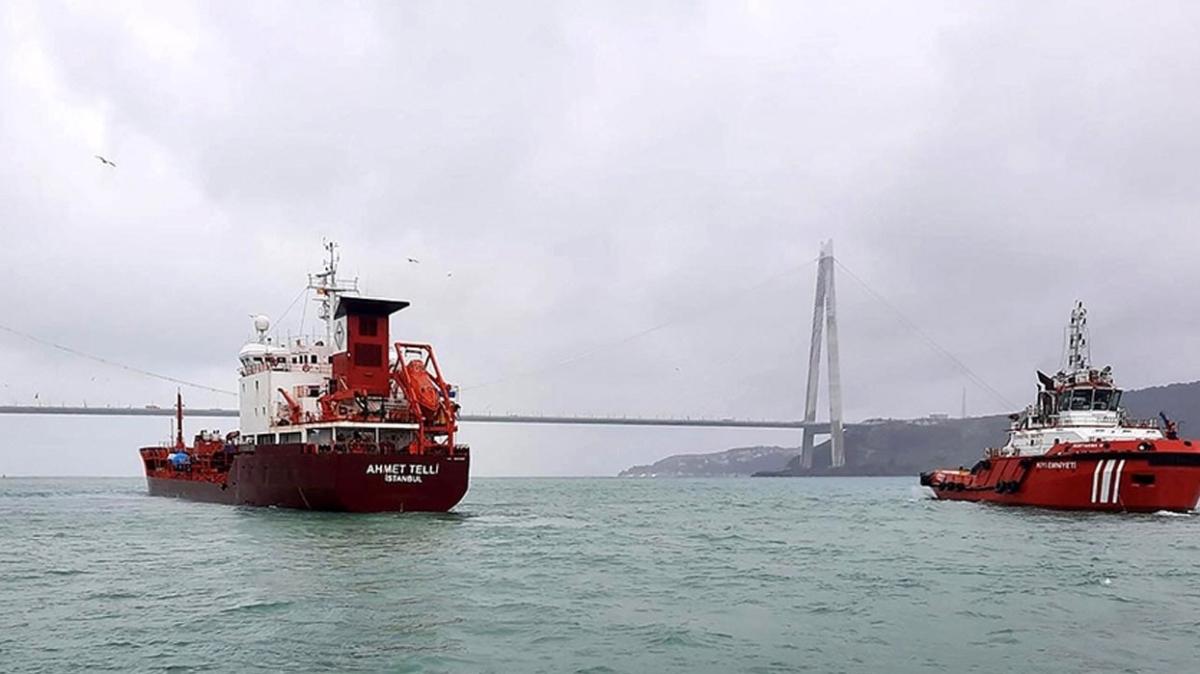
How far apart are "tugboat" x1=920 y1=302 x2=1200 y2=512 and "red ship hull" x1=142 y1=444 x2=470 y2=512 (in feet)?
82.4

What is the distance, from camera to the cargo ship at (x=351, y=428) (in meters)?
38.2

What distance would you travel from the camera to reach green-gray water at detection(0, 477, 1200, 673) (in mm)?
15703

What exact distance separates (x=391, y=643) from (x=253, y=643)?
2.16 metres

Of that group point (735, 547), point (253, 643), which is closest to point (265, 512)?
point (735, 547)

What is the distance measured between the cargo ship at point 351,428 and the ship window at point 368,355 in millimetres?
40

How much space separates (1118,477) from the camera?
41719 millimetres

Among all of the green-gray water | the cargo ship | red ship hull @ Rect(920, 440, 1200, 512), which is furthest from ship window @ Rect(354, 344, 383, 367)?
red ship hull @ Rect(920, 440, 1200, 512)

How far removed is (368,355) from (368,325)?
1.24 metres

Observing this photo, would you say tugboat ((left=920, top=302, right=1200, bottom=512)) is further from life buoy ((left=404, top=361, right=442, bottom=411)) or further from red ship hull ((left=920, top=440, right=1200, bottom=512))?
life buoy ((left=404, top=361, right=442, bottom=411))

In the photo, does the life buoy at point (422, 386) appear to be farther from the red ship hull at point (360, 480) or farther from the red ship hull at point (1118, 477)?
the red ship hull at point (1118, 477)

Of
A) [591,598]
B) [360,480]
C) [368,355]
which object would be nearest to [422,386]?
[368,355]

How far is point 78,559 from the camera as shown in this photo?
29094mm

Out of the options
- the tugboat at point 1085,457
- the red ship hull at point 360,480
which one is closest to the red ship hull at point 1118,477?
the tugboat at point 1085,457

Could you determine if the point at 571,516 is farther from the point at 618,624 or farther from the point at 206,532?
the point at 618,624
